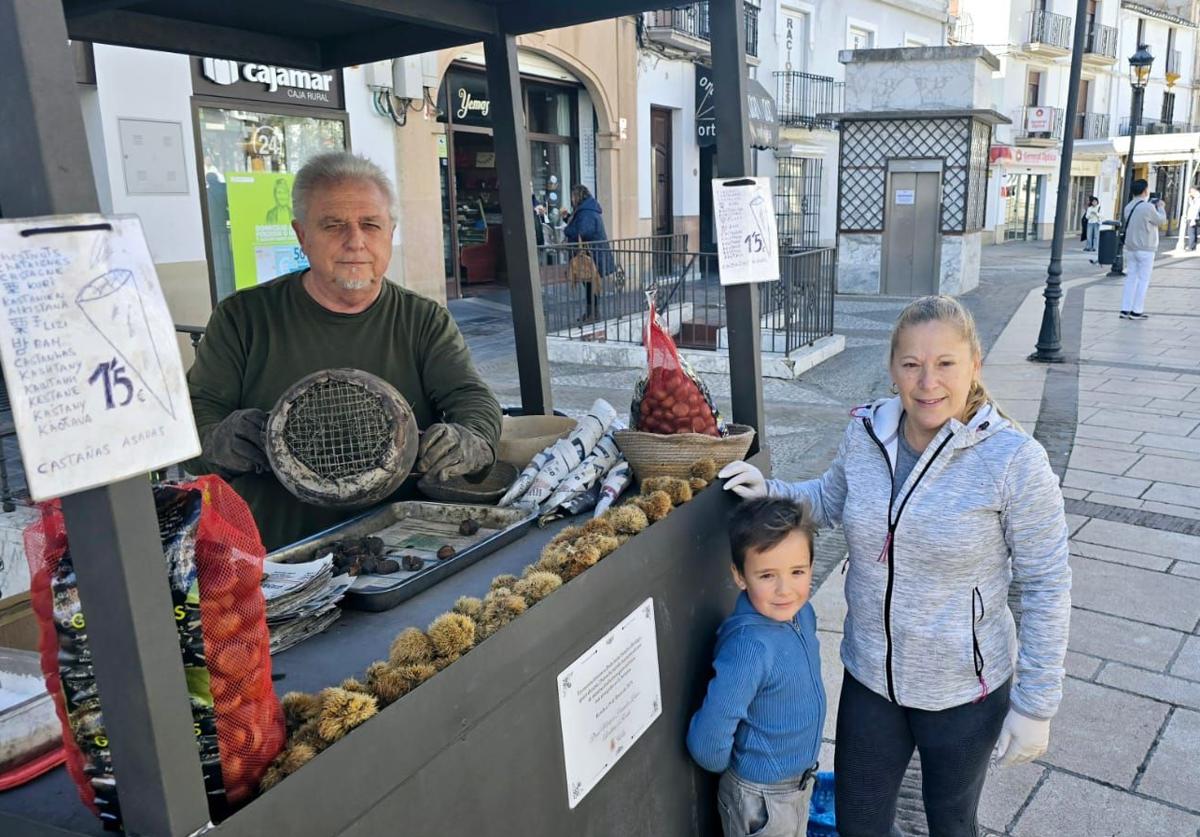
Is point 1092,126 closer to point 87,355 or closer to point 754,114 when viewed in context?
point 754,114

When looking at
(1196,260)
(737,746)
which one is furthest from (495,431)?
(1196,260)

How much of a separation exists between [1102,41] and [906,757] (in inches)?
1744

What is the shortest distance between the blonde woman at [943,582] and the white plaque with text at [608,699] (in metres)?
0.52

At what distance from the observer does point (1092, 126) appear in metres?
38.6

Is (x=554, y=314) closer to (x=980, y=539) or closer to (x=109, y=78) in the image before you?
(x=109, y=78)

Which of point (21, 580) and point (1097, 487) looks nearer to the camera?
point (21, 580)

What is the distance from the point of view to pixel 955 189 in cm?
1459

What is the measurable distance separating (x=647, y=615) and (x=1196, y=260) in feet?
80.2

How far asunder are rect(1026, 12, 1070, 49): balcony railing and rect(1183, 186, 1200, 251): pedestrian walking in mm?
11907

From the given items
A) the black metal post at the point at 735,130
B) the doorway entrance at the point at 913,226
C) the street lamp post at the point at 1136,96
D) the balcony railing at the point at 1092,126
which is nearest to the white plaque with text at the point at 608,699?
the black metal post at the point at 735,130

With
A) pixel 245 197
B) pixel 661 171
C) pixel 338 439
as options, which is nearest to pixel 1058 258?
pixel 245 197

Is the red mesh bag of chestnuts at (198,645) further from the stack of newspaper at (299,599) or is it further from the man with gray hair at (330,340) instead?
the man with gray hair at (330,340)

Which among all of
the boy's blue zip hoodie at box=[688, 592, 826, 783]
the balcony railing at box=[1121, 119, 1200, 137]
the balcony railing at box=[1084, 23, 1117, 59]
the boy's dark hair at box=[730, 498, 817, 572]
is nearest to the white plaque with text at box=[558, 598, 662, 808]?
the boy's blue zip hoodie at box=[688, 592, 826, 783]

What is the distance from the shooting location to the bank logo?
8.41 m
